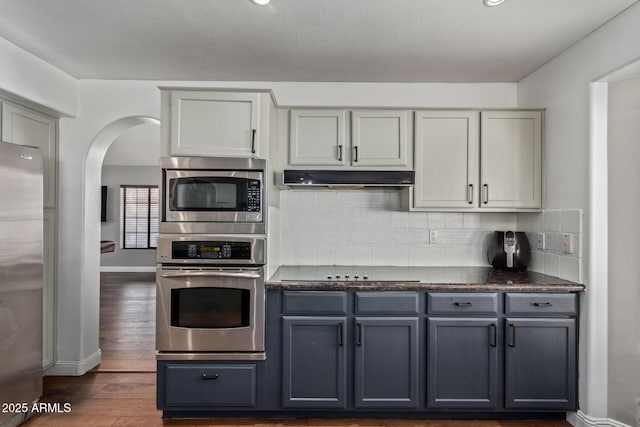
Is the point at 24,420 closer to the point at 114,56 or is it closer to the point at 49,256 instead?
the point at 49,256

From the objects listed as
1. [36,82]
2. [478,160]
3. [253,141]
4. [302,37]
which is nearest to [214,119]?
Result: [253,141]

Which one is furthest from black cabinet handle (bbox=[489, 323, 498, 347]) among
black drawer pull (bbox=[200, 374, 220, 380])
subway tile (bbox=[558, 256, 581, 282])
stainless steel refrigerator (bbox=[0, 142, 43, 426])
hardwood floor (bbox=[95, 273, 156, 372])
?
stainless steel refrigerator (bbox=[0, 142, 43, 426])

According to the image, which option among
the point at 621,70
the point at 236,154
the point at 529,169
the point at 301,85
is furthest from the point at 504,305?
the point at 301,85

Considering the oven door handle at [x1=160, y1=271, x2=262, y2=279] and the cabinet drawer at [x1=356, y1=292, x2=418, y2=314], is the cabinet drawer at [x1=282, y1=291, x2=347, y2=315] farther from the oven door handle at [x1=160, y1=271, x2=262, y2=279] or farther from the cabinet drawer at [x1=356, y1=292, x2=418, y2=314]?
the oven door handle at [x1=160, y1=271, x2=262, y2=279]

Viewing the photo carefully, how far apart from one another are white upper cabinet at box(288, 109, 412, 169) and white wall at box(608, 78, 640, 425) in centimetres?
125

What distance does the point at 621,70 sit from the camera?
2.24m

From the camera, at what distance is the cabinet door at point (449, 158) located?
297 centimetres

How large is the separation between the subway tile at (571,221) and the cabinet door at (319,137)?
4.99 feet

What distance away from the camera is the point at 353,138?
117 inches

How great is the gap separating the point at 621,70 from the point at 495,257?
1464 millimetres

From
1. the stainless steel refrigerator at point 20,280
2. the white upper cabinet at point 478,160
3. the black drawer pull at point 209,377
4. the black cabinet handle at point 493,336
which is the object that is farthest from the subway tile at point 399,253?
the stainless steel refrigerator at point 20,280

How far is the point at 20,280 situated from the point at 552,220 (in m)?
3.44

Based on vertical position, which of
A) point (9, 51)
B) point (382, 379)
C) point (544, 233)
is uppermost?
point (9, 51)

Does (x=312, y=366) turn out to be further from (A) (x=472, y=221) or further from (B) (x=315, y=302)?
(A) (x=472, y=221)
